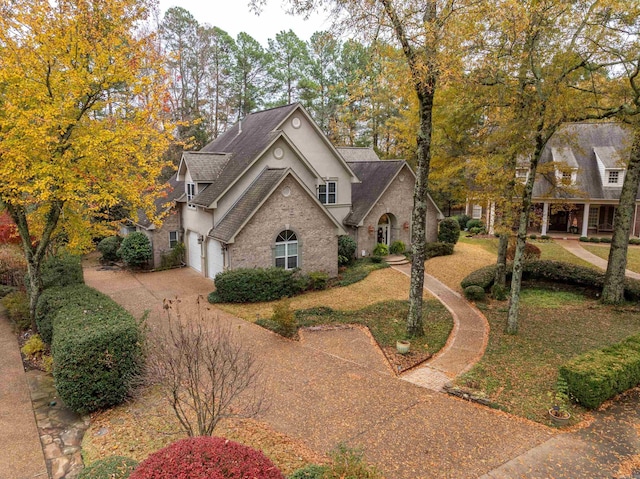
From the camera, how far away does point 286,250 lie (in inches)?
814

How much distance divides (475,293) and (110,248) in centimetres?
2166

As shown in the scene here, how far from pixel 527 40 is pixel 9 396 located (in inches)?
685

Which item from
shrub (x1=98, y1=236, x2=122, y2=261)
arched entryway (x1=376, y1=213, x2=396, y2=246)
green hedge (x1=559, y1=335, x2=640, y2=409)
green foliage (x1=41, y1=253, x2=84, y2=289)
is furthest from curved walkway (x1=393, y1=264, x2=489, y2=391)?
shrub (x1=98, y1=236, x2=122, y2=261)

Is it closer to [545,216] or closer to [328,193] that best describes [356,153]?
[328,193]

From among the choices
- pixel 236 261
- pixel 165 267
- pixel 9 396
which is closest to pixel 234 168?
pixel 236 261

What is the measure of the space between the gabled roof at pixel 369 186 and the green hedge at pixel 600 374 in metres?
16.1

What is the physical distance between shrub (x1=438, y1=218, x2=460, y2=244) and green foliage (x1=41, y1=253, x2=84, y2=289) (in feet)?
72.4

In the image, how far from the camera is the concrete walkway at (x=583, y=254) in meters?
23.0

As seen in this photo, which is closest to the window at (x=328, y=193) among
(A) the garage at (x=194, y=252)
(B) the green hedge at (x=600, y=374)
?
(A) the garage at (x=194, y=252)

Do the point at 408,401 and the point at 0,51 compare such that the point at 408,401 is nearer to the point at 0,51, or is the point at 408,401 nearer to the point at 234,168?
the point at 0,51

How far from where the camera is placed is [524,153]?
15.0 meters

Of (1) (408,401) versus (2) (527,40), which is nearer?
(1) (408,401)

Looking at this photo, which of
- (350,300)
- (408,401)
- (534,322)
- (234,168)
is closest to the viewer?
(408,401)

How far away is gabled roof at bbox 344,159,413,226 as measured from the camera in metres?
26.0
